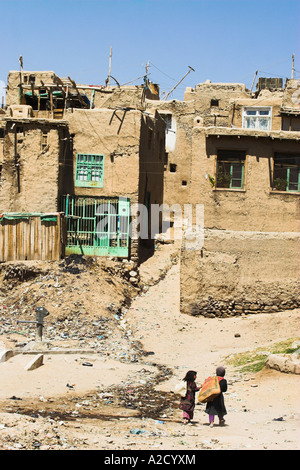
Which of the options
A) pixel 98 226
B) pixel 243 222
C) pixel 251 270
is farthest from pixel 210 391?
pixel 98 226

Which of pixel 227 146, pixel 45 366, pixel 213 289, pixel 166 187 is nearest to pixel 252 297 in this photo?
pixel 213 289

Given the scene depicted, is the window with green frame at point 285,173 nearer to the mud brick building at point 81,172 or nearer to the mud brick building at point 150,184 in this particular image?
the mud brick building at point 150,184

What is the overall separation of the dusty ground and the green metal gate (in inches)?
56.0

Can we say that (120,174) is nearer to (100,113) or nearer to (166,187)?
(100,113)

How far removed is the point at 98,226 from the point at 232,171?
4894 mm

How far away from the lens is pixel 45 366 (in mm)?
11430

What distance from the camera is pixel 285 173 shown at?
17.1 metres

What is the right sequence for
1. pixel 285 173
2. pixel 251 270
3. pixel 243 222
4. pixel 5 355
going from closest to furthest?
pixel 5 355 → pixel 251 270 → pixel 243 222 → pixel 285 173

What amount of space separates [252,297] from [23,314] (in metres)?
6.00

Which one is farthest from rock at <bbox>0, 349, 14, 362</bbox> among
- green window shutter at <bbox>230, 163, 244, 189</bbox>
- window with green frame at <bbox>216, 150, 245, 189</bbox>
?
green window shutter at <bbox>230, 163, 244, 189</bbox>

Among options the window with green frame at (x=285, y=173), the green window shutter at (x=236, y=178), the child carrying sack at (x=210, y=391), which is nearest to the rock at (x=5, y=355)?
the child carrying sack at (x=210, y=391)

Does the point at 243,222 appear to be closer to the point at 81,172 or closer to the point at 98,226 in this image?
the point at 98,226

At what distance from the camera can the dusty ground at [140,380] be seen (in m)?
7.37

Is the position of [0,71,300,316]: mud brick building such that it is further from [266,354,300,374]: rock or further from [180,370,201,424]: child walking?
[180,370,201,424]: child walking
